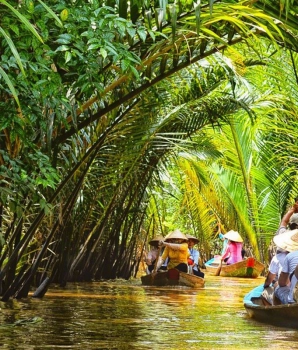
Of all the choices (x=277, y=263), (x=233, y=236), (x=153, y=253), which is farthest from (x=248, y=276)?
(x=277, y=263)

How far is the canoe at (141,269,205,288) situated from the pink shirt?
9.50 m

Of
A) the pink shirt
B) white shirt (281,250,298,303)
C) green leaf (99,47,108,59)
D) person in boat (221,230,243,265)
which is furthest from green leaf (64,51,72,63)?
the pink shirt

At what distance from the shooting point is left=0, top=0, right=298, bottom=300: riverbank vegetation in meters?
5.82

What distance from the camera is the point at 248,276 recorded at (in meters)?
26.2

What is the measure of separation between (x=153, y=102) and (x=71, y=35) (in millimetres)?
4356

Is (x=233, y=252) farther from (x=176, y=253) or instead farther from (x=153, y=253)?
(x=176, y=253)

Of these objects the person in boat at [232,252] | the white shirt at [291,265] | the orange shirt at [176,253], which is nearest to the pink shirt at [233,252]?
the person in boat at [232,252]

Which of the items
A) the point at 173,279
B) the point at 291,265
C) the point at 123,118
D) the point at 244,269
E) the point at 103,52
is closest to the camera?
the point at 103,52

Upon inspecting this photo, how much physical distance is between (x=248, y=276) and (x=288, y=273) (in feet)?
53.6

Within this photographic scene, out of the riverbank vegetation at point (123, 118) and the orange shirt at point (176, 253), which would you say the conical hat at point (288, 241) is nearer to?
the riverbank vegetation at point (123, 118)

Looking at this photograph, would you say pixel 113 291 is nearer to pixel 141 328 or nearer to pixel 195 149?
pixel 195 149

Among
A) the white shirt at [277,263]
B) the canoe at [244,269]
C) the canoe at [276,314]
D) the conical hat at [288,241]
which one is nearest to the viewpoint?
the canoe at [276,314]

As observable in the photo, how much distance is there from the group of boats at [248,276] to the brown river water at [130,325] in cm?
13

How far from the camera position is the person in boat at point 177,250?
1895 centimetres
